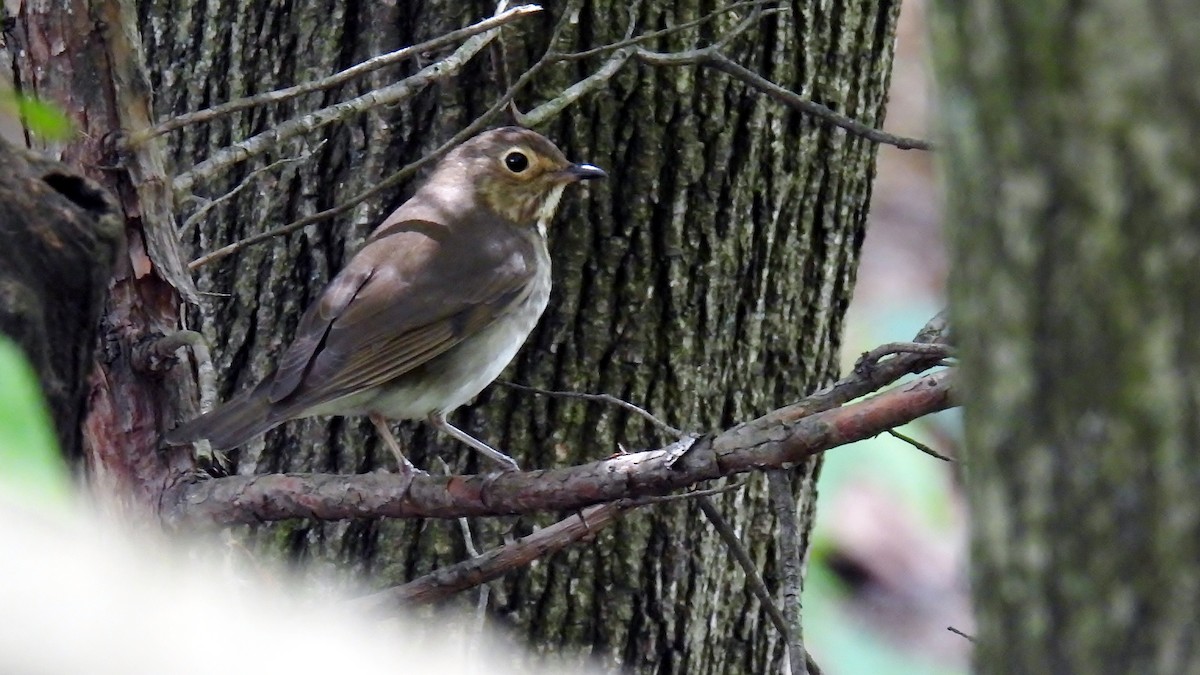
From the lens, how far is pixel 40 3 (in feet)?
10.9

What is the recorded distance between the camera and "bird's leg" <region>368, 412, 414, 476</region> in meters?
4.06

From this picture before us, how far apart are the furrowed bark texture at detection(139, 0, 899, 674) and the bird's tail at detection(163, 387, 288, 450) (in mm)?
558

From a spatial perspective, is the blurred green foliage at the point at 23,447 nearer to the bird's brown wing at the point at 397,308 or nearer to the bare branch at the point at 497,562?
the bare branch at the point at 497,562

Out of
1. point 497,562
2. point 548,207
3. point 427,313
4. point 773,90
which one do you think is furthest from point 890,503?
point 497,562

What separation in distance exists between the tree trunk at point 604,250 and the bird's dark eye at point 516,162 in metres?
0.30

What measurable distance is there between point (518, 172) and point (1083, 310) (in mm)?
3679

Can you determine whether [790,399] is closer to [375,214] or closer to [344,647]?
[375,214]

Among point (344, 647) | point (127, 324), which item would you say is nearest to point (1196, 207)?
point (344, 647)

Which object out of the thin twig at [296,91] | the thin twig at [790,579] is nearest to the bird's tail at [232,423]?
the thin twig at [296,91]

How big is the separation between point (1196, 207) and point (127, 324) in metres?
2.69

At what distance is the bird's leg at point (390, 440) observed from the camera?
13.3 feet

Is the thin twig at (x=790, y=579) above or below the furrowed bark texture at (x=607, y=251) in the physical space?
below

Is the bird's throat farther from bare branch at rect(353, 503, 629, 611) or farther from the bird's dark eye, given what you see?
bare branch at rect(353, 503, 629, 611)

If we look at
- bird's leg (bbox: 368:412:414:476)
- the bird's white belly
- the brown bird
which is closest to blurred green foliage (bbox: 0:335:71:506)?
the brown bird
